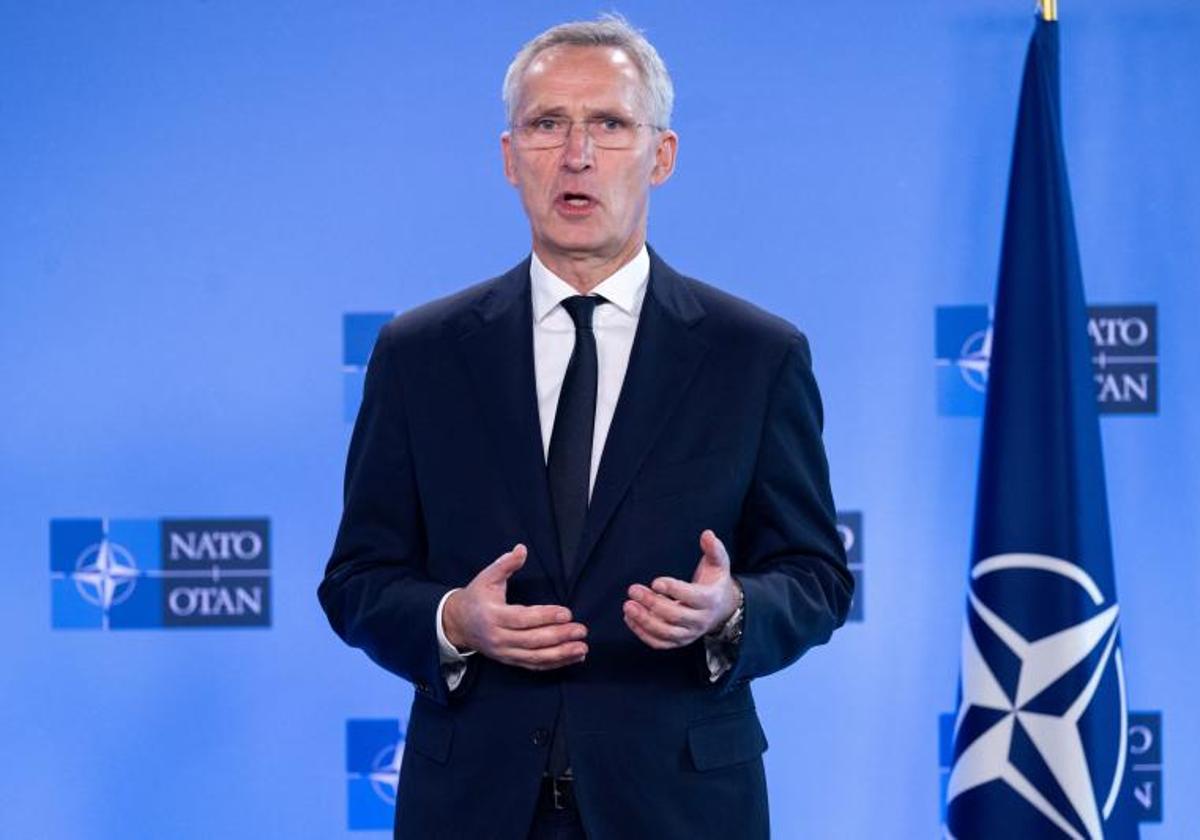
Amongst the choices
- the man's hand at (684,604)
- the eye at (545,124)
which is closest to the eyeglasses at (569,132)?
the eye at (545,124)

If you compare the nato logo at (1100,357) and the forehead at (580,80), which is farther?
the nato logo at (1100,357)

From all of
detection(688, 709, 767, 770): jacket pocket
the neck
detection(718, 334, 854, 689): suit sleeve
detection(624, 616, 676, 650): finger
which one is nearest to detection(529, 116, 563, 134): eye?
the neck

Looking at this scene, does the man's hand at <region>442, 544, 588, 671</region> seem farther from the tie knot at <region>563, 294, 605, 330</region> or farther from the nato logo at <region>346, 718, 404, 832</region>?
the nato logo at <region>346, 718, 404, 832</region>

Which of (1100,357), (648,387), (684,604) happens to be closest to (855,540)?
(1100,357)

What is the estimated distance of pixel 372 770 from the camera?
11.8 ft

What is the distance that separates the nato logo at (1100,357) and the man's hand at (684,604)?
181 cm

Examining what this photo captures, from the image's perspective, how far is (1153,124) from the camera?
3.52 meters

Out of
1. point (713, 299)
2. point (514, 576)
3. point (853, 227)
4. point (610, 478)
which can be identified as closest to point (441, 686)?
point (514, 576)

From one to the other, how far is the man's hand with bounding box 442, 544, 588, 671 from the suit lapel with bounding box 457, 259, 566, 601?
13 centimetres

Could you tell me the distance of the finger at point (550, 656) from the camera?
180 cm

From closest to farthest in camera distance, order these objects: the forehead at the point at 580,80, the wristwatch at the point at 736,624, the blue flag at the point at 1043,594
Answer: the wristwatch at the point at 736,624
the forehead at the point at 580,80
the blue flag at the point at 1043,594

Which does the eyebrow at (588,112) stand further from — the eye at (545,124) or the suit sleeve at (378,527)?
the suit sleeve at (378,527)

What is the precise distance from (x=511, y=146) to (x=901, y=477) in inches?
65.5

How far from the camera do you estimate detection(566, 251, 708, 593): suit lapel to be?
197cm
